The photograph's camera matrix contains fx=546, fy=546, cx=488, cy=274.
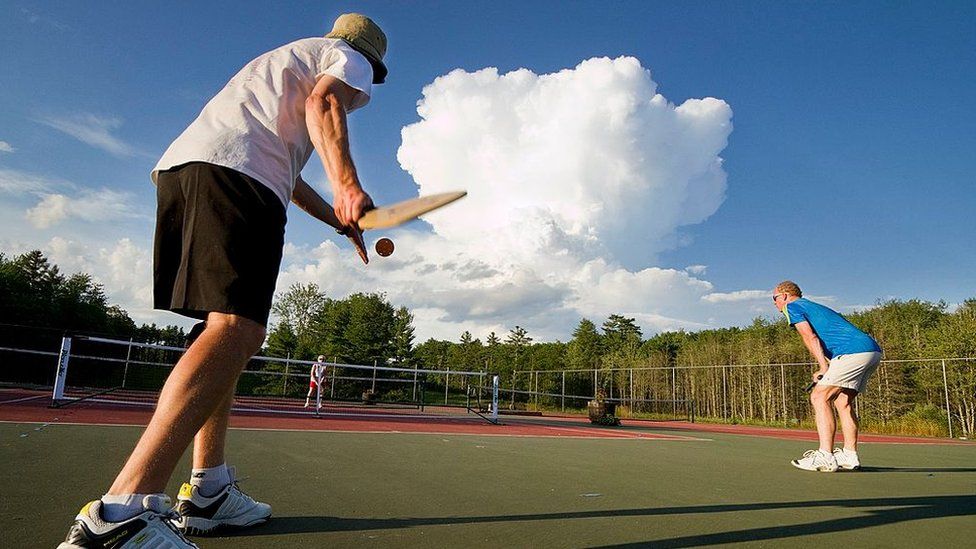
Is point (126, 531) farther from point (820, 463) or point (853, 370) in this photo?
point (853, 370)

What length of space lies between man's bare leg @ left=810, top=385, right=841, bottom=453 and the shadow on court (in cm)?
143

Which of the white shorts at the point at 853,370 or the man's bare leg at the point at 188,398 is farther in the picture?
the white shorts at the point at 853,370

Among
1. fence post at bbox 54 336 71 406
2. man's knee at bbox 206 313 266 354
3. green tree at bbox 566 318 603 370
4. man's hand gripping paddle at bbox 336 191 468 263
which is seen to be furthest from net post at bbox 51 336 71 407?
green tree at bbox 566 318 603 370

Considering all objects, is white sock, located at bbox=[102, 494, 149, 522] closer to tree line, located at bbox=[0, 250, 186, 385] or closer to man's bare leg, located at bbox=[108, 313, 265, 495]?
man's bare leg, located at bbox=[108, 313, 265, 495]

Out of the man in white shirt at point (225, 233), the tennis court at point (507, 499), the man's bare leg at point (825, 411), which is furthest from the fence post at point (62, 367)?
the man's bare leg at point (825, 411)

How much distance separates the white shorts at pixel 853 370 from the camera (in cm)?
458

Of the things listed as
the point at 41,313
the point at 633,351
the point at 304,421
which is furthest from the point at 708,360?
the point at 41,313

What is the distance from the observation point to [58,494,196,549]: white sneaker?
1.19m

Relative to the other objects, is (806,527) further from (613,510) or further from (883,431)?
(883,431)

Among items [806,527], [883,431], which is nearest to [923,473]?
[806,527]

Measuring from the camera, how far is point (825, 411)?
4.68m

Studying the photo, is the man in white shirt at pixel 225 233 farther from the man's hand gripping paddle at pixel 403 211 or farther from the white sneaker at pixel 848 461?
the white sneaker at pixel 848 461

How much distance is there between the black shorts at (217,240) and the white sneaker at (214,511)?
1.99ft

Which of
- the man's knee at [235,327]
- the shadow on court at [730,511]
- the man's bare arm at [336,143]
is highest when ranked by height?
the man's bare arm at [336,143]
